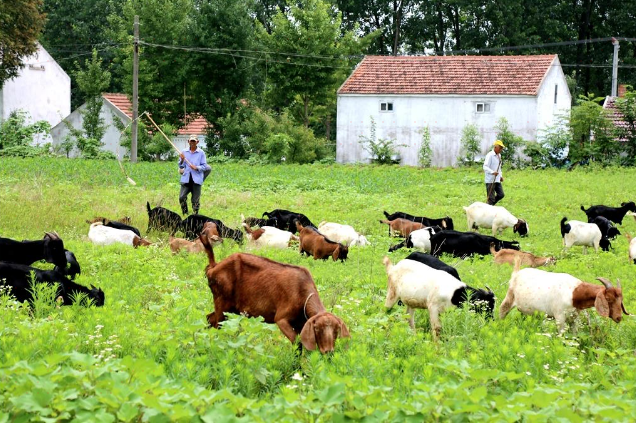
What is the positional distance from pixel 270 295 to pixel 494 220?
412 inches

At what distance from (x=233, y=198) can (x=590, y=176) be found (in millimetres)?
15889

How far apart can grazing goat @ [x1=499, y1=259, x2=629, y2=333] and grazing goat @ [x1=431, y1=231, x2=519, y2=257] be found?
474 centimetres

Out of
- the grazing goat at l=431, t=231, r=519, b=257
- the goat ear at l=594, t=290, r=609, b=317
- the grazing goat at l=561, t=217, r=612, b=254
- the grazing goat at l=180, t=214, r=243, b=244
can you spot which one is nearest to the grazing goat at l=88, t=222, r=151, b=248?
the grazing goat at l=180, t=214, r=243, b=244

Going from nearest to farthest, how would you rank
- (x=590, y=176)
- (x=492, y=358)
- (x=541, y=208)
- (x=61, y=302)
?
(x=492, y=358) < (x=61, y=302) < (x=541, y=208) < (x=590, y=176)

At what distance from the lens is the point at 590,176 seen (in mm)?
31328

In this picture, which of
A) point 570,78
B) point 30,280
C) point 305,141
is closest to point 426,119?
point 305,141

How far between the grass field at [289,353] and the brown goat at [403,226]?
1.41ft

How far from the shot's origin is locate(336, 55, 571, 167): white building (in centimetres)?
4231

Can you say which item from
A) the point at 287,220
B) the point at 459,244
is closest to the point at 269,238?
the point at 287,220

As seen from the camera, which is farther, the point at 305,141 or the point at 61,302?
the point at 305,141

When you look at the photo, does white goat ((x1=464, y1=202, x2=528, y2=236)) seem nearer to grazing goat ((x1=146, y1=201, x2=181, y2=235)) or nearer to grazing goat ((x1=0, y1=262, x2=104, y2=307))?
grazing goat ((x1=146, y1=201, x2=181, y2=235))

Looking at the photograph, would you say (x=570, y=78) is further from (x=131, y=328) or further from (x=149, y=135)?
→ (x=131, y=328)

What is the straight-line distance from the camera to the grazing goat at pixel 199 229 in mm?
14836

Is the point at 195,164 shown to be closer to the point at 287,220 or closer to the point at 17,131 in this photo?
the point at 287,220
